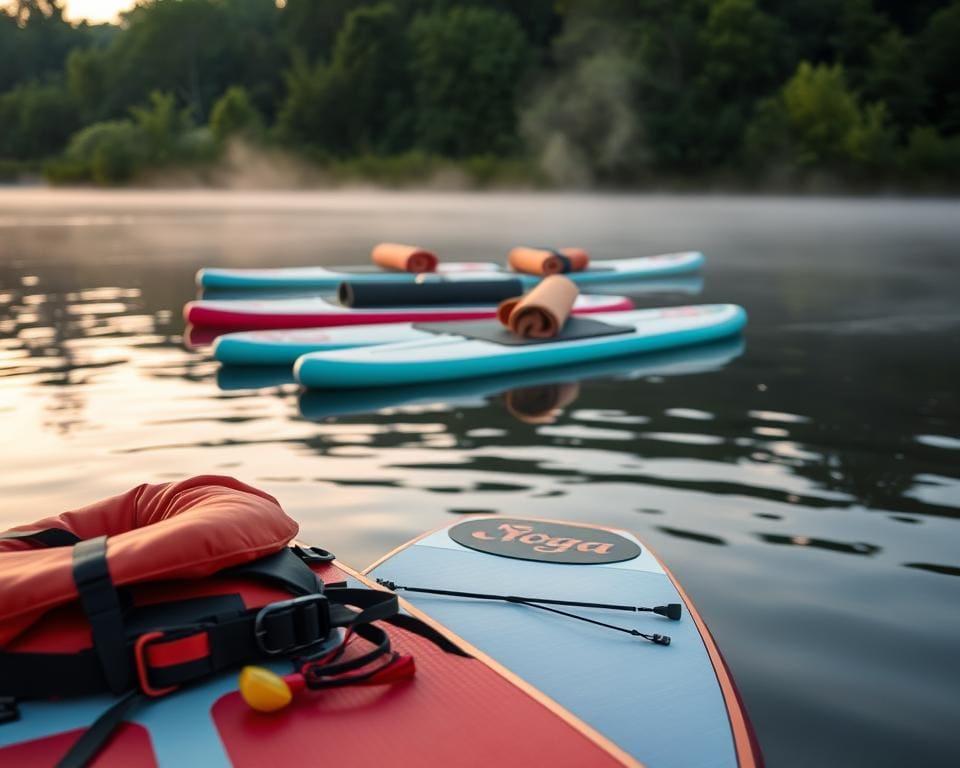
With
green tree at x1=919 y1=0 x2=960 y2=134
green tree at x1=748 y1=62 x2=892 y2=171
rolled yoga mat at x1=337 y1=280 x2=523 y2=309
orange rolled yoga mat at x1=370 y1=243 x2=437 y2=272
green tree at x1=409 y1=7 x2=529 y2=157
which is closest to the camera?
rolled yoga mat at x1=337 y1=280 x2=523 y2=309

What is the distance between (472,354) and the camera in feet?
22.9

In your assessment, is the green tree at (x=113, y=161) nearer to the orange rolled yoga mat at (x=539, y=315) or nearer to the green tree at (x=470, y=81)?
the green tree at (x=470, y=81)

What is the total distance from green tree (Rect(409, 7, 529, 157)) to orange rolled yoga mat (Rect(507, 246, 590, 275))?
36477mm

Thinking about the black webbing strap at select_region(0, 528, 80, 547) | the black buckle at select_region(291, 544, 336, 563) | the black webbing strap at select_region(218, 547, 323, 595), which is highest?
the black webbing strap at select_region(0, 528, 80, 547)

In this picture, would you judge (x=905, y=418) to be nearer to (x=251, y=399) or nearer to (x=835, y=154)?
(x=251, y=399)

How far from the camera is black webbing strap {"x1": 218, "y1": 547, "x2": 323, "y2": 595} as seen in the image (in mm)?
2102

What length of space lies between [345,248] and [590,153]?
28.0 metres

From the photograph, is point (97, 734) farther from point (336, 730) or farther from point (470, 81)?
point (470, 81)

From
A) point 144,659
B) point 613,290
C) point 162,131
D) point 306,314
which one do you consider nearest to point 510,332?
point 306,314

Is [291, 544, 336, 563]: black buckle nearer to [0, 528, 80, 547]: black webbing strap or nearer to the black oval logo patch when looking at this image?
[0, 528, 80, 547]: black webbing strap

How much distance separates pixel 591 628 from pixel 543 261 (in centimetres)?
872

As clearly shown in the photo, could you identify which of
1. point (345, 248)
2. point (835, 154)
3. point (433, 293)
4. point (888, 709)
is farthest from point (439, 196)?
point (888, 709)

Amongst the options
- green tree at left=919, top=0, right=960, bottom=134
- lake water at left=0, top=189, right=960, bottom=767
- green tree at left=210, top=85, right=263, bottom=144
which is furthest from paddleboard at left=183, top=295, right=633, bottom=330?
green tree at left=210, top=85, right=263, bottom=144

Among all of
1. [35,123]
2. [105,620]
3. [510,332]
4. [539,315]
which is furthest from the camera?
[35,123]
